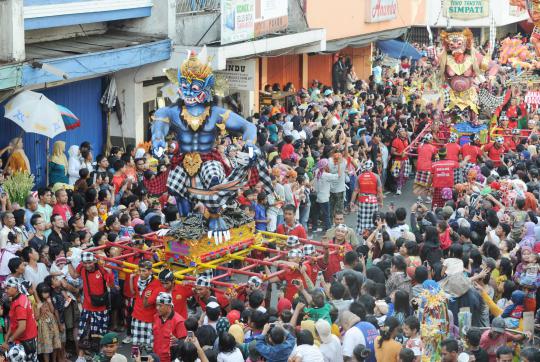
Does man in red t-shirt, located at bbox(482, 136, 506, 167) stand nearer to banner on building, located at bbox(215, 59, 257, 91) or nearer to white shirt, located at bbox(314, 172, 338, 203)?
white shirt, located at bbox(314, 172, 338, 203)

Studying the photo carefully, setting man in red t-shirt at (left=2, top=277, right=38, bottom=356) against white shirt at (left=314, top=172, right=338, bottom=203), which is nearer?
man in red t-shirt at (left=2, top=277, right=38, bottom=356)

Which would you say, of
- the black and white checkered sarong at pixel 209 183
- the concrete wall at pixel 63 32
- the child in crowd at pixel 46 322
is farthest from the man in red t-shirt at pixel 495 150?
the child in crowd at pixel 46 322

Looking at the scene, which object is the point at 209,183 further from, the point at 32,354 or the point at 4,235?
the point at 32,354

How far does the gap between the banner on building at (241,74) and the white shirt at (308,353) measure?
1412 cm

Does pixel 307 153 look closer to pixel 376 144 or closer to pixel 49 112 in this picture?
pixel 376 144

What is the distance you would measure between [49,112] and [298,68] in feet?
46.2

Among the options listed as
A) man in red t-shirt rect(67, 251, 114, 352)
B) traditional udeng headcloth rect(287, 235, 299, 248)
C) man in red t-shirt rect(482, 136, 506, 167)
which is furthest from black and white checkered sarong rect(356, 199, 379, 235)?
man in red t-shirt rect(67, 251, 114, 352)

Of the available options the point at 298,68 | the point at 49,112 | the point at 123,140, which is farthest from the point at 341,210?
the point at 298,68

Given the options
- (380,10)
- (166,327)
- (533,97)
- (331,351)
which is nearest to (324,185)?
(166,327)

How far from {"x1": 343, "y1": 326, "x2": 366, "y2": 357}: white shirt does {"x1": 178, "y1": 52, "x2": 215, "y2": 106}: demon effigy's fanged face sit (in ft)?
13.2

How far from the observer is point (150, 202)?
16.9 m

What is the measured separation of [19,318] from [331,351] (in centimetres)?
353

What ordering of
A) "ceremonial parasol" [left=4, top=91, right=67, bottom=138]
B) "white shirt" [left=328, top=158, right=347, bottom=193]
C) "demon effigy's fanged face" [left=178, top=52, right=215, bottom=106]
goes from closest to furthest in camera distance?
"demon effigy's fanged face" [left=178, top=52, right=215, bottom=106]
"ceremonial parasol" [left=4, top=91, right=67, bottom=138]
"white shirt" [left=328, top=158, right=347, bottom=193]

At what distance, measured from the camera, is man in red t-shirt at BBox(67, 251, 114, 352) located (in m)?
13.2
